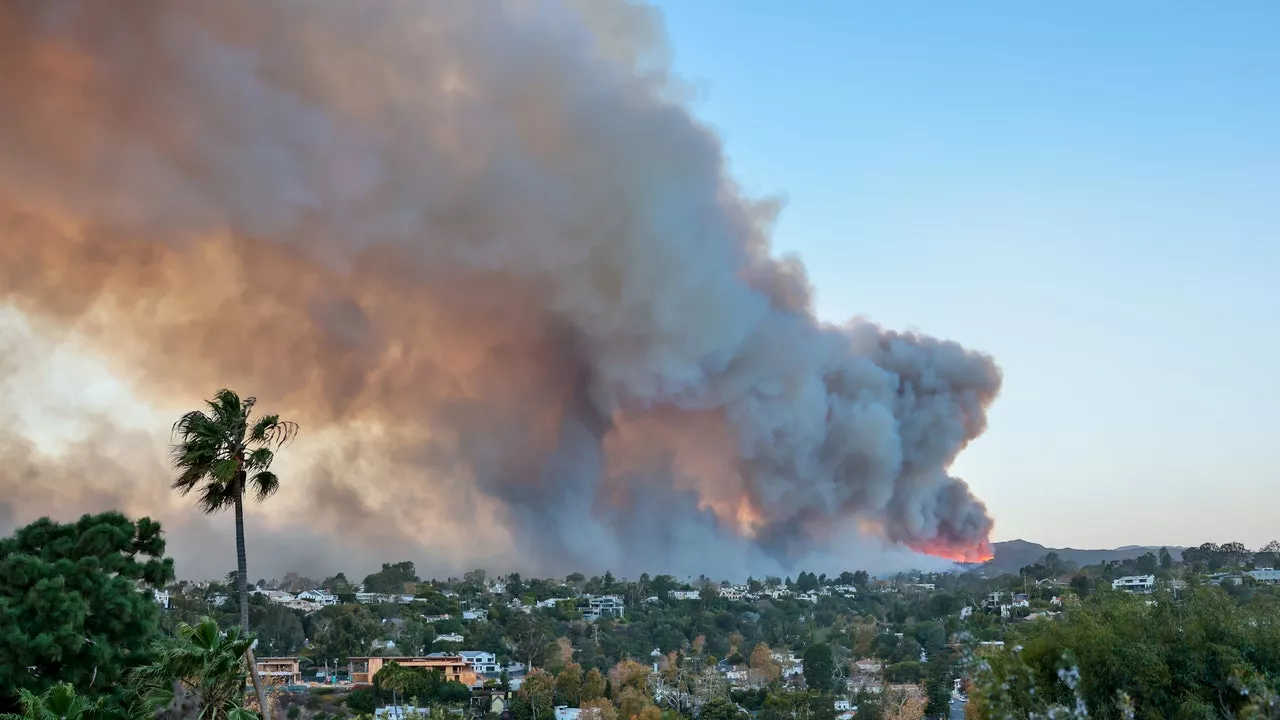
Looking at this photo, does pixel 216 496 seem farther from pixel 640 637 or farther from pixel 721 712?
pixel 640 637

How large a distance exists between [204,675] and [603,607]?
307ft

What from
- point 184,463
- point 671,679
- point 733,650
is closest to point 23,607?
point 184,463

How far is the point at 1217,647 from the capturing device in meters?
14.1

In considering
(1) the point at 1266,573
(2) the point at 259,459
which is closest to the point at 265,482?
(2) the point at 259,459

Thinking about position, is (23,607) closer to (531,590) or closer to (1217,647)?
(1217,647)

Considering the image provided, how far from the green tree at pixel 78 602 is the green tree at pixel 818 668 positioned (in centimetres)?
4283

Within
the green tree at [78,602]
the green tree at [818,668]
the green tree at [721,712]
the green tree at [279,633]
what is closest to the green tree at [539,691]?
the green tree at [721,712]

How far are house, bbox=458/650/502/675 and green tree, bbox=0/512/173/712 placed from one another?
4448 centimetres

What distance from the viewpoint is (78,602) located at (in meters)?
19.8

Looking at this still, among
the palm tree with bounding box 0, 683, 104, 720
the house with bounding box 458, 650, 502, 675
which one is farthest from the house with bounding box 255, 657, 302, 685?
the palm tree with bounding box 0, 683, 104, 720

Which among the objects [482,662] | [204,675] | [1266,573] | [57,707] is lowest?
[482,662]

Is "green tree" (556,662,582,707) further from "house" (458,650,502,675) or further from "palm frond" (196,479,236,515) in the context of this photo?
"palm frond" (196,479,236,515)

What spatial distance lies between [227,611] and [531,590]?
53732 mm

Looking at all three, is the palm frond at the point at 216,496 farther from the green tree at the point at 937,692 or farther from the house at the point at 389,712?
the green tree at the point at 937,692
